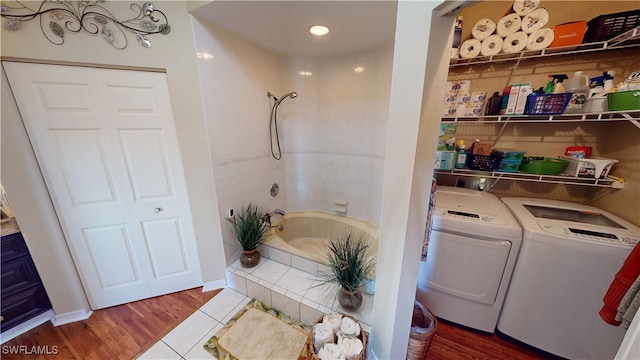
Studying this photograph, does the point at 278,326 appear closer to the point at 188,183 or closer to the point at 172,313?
the point at 172,313

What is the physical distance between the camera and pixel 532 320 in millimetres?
1349

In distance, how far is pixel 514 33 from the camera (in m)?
1.46

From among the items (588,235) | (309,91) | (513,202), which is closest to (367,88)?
(309,91)

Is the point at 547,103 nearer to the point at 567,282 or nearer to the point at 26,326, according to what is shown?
the point at 567,282

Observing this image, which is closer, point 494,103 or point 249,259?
point 494,103

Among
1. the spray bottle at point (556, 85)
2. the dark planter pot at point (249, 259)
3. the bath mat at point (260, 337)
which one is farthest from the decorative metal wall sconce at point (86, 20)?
the spray bottle at point (556, 85)

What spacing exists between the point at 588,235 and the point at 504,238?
1.33 feet

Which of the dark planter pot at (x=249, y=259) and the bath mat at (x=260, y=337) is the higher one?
the dark planter pot at (x=249, y=259)

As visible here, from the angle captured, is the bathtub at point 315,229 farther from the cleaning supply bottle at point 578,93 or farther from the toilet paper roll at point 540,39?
the toilet paper roll at point 540,39

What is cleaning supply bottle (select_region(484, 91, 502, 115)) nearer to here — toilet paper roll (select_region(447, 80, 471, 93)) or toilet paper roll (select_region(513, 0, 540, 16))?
toilet paper roll (select_region(447, 80, 471, 93))

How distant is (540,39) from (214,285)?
326 cm

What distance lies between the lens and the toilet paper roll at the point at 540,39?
4.53 feet

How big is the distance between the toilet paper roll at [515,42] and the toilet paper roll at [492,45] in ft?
0.12

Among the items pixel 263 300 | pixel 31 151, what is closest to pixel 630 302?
pixel 263 300
